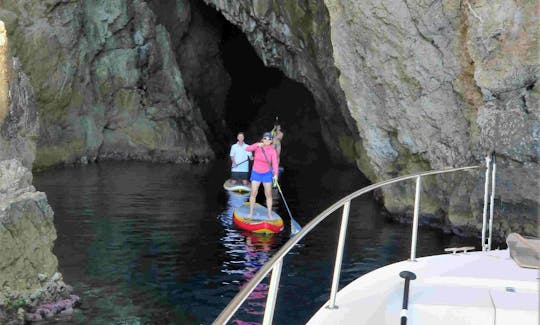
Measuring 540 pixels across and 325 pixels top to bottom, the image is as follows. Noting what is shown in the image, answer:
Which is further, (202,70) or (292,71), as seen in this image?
(202,70)

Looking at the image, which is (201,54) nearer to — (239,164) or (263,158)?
(239,164)

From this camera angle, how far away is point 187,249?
49.4 ft

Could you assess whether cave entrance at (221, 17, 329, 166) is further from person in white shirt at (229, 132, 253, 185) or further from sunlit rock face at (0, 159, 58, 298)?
sunlit rock face at (0, 159, 58, 298)

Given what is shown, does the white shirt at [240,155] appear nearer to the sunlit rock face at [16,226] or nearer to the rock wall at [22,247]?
the sunlit rock face at [16,226]

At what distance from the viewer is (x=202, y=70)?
42938 millimetres

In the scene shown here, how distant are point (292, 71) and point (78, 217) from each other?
15.6 meters

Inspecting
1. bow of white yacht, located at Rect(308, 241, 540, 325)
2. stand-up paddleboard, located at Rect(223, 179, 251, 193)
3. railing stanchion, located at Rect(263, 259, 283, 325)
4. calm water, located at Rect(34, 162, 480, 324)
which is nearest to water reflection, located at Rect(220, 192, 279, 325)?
calm water, located at Rect(34, 162, 480, 324)

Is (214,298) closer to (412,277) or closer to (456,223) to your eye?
(412,277)

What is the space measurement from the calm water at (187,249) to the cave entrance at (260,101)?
19.8 m

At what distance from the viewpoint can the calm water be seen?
437 inches

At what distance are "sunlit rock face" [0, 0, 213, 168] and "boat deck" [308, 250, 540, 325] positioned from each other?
89.3ft

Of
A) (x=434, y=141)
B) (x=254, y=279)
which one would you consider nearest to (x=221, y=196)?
(x=434, y=141)

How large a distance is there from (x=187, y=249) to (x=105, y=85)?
23227 mm

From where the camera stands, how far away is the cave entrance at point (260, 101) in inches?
1791
